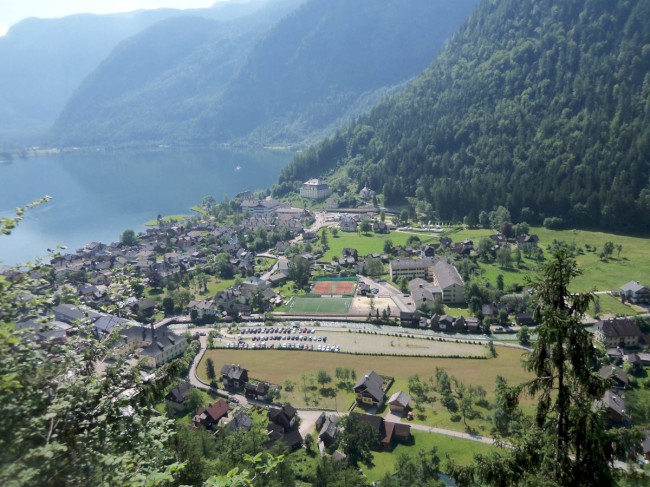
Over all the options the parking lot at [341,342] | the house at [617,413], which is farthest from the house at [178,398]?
the house at [617,413]

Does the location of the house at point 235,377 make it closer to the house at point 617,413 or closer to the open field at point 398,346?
the open field at point 398,346

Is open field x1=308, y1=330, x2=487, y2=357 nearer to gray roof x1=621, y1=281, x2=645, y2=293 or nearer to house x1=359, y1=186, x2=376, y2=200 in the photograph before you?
gray roof x1=621, y1=281, x2=645, y2=293

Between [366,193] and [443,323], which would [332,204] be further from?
[443,323]

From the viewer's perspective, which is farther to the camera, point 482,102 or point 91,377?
point 482,102

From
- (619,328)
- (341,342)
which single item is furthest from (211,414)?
(619,328)

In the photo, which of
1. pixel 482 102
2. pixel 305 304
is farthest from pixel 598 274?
pixel 482 102

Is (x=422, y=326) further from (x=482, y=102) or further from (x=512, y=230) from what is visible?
(x=482, y=102)
